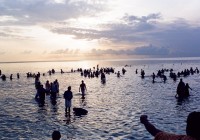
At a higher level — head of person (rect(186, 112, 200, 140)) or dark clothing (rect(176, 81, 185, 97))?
head of person (rect(186, 112, 200, 140))

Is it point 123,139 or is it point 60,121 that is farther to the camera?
point 60,121

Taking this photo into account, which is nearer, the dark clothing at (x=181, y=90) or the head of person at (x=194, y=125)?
the head of person at (x=194, y=125)

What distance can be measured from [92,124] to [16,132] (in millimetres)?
5064

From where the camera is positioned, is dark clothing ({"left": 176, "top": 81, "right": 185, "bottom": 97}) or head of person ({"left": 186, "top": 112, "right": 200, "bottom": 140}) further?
dark clothing ({"left": 176, "top": 81, "right": 185, "bottom": 97})

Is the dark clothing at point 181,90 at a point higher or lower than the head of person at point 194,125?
lower

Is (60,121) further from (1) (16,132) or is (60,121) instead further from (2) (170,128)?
(2) (170,128)

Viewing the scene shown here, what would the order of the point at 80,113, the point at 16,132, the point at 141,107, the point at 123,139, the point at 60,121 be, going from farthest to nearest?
1. the point at 141,107
2. the point at 80,113
3. the point at 60,121
4. the point at 16,132
5. the point at 123,139

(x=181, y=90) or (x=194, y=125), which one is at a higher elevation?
(x=194, y=125)

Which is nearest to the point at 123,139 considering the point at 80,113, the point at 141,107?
the point at 80,113

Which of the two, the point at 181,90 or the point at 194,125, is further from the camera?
the point at 181,90

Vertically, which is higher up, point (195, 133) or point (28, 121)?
point (195, 133)

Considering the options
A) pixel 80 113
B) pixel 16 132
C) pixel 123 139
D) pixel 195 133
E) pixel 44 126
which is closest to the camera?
pixel 195 133

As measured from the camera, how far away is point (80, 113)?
81.6 ft

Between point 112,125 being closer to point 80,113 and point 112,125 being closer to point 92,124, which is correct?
point 92,124
